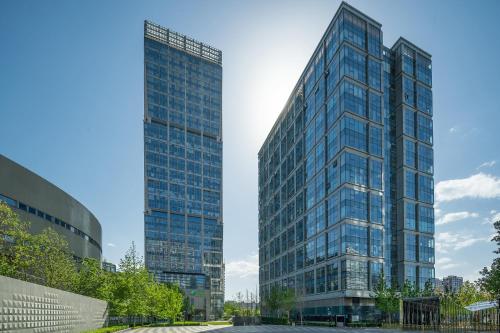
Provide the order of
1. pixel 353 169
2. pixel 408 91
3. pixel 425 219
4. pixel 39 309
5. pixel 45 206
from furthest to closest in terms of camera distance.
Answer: pixel 408 91 → pixel 425 219 → pixel 353 169 → pixel 45 206 → pixel 39 309

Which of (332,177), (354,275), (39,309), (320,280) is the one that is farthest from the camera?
(320,280)

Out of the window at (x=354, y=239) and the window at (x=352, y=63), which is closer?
the window at (x=354, y=239)

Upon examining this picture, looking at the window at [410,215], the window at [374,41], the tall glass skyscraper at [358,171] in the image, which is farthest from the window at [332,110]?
the window at [410,215]

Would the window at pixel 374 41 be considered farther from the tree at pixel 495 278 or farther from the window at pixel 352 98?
the tree at pixel 495 278

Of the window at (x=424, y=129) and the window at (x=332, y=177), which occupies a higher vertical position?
the window at (x=424, y=129)

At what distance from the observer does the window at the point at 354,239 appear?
73.8 metres

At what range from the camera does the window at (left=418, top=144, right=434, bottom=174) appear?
296 feet

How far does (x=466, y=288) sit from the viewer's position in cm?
8681

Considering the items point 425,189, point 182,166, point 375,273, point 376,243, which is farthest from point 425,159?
point 182,166

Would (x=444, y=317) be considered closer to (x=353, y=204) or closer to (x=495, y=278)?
(x=495, y=278)

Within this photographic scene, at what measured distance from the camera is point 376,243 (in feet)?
254

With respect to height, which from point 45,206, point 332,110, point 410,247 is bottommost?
point 410,247

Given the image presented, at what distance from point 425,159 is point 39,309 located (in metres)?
84.4

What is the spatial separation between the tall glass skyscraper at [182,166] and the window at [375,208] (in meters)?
92.9
